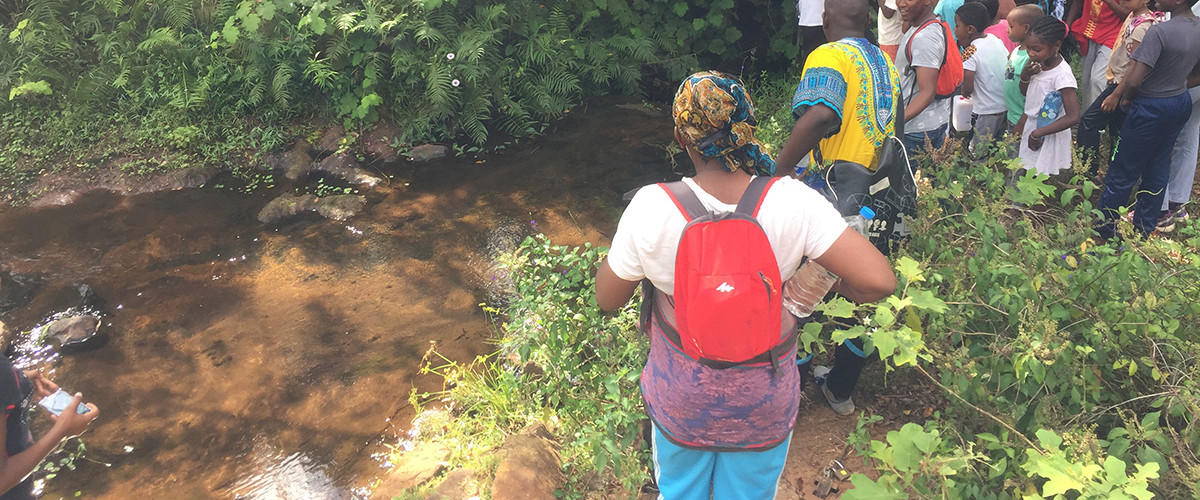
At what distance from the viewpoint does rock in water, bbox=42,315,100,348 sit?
4.94 meters

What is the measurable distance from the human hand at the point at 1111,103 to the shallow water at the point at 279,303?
356 centimetres

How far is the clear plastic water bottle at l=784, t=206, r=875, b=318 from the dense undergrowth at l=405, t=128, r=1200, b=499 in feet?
0.49

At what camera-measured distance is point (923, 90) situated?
12.4 feet

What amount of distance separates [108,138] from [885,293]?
27.9 ft

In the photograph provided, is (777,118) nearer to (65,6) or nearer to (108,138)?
(108,138)

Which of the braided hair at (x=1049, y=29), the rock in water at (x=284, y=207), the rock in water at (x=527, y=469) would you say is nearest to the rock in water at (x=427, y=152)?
the rock in water at (x=284, y=207)

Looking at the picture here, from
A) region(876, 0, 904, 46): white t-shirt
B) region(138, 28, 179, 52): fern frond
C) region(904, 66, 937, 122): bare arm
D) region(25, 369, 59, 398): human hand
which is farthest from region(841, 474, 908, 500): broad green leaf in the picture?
region(138, 28, 179, 52): fern frond

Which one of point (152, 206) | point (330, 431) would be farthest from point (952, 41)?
point (152, 206)

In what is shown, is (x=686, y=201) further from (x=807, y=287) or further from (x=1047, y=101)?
(x=1047, y=101)

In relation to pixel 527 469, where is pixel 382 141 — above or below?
below

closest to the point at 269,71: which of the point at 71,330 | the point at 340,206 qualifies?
the point at 340,206

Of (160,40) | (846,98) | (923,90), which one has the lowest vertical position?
(160,40)

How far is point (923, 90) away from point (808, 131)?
55.5 inches

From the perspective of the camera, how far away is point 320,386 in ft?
14.7
